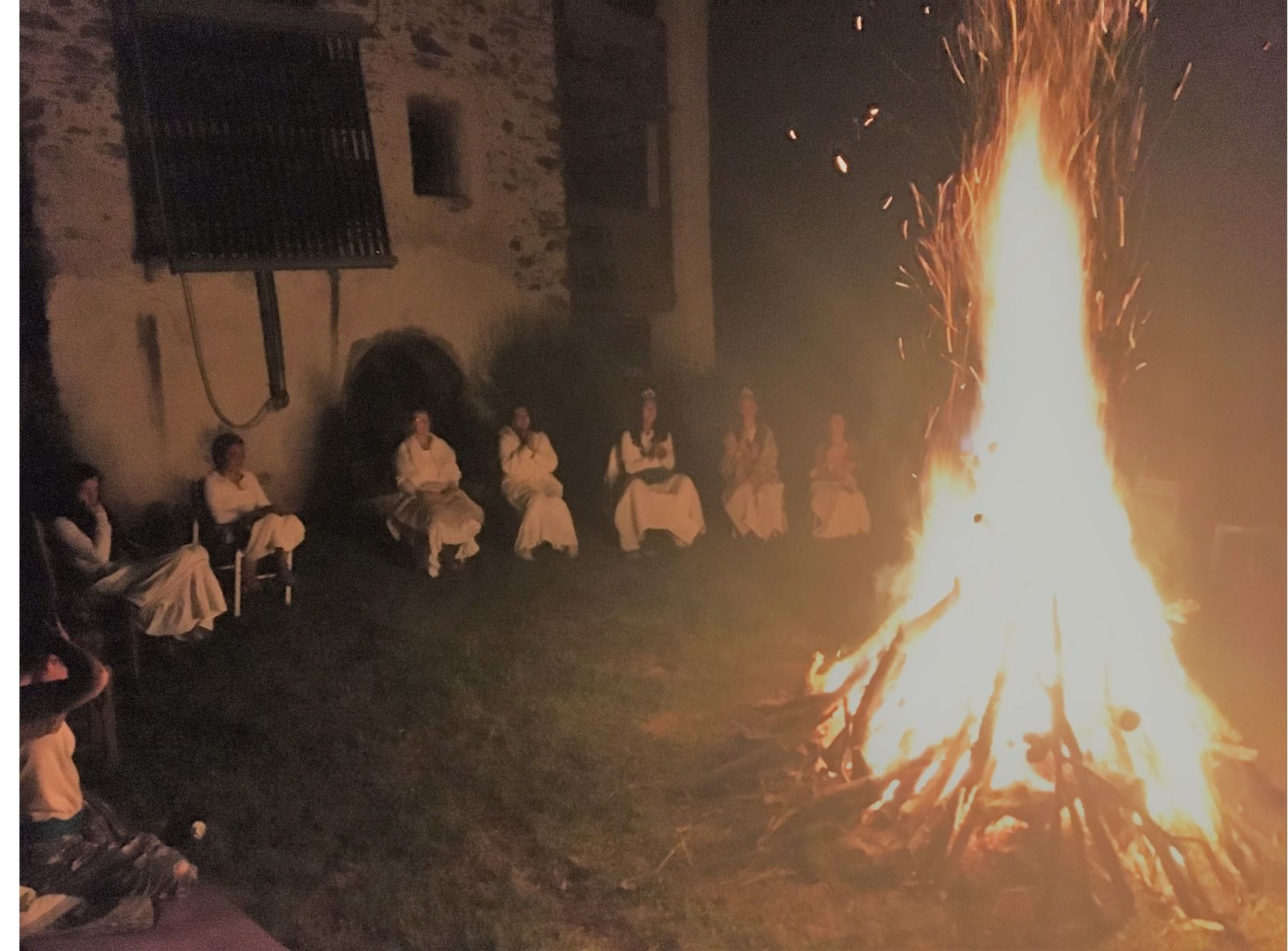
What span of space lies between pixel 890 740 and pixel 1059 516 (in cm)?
122

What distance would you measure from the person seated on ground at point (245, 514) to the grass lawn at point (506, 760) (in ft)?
1.05

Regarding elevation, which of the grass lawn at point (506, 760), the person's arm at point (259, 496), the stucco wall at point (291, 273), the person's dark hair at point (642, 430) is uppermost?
the stucco wall at point (291, 273)

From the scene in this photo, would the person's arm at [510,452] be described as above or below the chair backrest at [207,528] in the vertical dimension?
above

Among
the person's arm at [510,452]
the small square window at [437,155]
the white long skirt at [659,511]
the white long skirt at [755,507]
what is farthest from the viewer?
the small square window at [437,155]

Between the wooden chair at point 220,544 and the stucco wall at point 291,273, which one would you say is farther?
the stucco wall at point 291,273

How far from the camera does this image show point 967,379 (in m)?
4.59

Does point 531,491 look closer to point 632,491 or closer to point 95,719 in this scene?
point 632,491

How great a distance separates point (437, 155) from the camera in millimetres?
8734

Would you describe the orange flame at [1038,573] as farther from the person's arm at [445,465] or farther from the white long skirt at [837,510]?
the person's arm at [445,465]

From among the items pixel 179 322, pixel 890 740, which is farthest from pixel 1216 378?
pixel 179 322

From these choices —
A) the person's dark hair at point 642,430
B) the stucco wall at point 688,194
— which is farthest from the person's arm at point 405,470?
the stucco wall at point 688,194

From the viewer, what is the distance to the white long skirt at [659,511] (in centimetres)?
743

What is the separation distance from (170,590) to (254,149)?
3376 millimetres

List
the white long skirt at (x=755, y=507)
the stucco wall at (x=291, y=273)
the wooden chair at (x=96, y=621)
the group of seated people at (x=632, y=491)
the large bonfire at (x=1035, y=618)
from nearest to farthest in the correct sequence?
1. the large bonfire at (x=1035, y=618)
2. the wooden chair at (x=96, y=621)
3. the stucco wall at (x=291, y=273)
4. the group of seated people at (x=632, y=491)
5. the white long skirt at (x=755, y=507)
